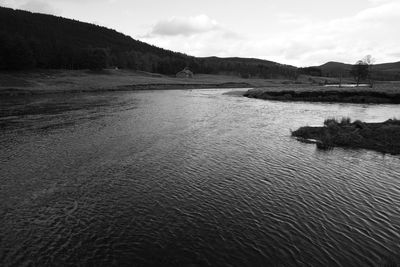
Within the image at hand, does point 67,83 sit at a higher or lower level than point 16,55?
lower

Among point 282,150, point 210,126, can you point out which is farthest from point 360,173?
point 210,126

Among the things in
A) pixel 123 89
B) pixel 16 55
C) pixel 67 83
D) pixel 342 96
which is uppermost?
pixel 16 55

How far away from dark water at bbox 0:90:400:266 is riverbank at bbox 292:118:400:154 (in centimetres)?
292

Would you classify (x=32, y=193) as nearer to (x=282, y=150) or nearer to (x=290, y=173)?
(x=290, y=173)

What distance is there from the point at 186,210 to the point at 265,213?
5085mm

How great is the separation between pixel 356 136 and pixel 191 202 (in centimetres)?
2705

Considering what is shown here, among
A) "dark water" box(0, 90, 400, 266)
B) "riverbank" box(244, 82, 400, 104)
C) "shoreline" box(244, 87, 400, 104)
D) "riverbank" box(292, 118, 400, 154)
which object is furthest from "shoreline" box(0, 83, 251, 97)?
"riverbank" box(292, 118, 400, 154)

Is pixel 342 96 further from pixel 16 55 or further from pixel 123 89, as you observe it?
pixel 16 55

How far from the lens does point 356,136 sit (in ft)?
127

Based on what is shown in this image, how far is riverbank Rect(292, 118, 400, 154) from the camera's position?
36562 mm

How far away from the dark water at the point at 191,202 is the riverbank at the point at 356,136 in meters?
2.92

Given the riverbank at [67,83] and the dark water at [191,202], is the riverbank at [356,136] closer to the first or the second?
the dark water at [191,202]

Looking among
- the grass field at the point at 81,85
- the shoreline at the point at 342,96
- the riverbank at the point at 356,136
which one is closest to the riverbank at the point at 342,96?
the shoreline at the point at 342,96

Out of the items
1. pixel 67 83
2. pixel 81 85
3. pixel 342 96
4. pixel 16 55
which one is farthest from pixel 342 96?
pixel 16 55
